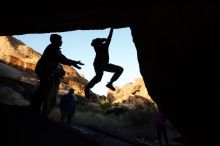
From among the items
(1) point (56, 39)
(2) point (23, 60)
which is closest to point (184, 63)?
(1) point (56, 39)

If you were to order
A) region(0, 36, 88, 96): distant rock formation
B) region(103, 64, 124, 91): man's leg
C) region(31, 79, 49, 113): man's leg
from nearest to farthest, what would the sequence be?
1. region(31, 79, 49, 113): man's leg
2. region(103, 64, 124, 91): man's leg
3. region(0, 36, 88, 96): distant rock formation

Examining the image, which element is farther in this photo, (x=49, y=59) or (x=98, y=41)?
(x=98, y=41)

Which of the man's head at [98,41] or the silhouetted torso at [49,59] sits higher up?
the man's head at [98,41]

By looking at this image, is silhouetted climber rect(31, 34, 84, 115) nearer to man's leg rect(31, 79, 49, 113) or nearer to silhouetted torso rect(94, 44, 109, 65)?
man's leg rect(31, 79, 49, 113)

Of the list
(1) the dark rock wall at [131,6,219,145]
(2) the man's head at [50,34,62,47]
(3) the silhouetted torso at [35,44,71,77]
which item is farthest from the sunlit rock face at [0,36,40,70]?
(1) the dark rock wall at [131,6,219,145]

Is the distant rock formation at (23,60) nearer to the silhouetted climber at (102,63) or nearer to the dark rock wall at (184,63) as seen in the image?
the silhouetted climber at (102,63)

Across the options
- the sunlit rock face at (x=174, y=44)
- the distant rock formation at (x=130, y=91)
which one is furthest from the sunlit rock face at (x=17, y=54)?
the sunlit rock face at (x=174, y=44)

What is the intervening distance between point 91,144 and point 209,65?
292 cm

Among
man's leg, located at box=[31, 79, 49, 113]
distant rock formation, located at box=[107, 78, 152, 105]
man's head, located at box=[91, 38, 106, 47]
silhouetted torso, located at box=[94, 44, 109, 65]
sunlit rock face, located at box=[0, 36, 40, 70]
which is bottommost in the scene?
man's leg, located at box=[31, 79, 49, 113]

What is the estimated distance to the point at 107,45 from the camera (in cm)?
863

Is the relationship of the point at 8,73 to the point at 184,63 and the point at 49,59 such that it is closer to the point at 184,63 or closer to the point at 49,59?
the point at 49,59

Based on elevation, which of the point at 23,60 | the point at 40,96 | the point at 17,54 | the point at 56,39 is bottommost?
the point at 40,96

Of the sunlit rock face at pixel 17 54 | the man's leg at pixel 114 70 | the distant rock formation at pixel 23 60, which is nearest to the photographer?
the man's leg at pixel 114 70

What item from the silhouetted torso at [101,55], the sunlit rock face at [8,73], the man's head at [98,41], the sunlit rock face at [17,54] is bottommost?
the silhouetted torso at [101,55]
